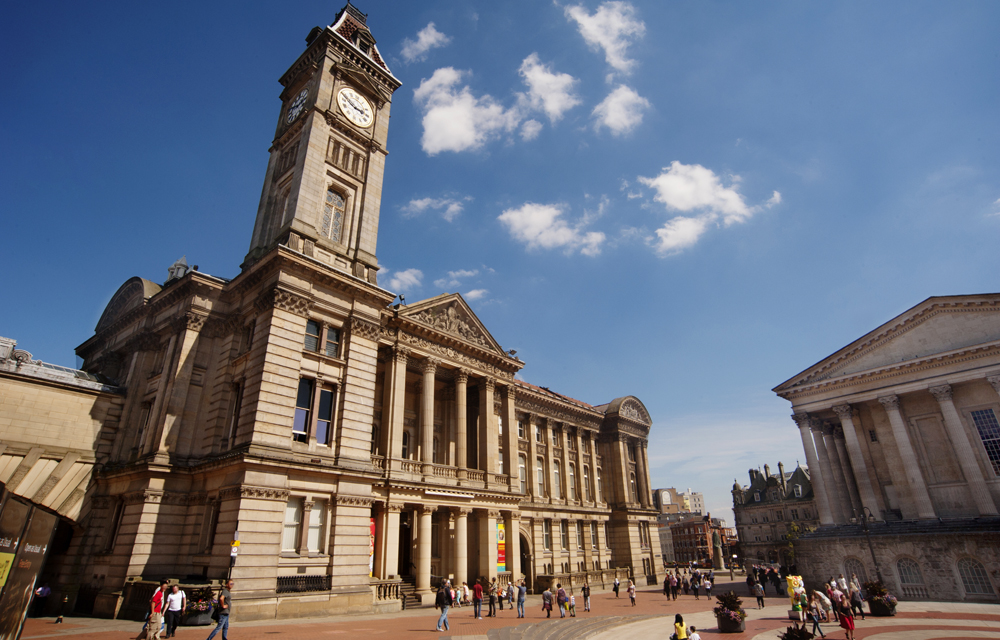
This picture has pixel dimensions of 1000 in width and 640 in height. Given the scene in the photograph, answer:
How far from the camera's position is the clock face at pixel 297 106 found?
3273 cm

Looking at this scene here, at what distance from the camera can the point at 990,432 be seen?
36562 mm

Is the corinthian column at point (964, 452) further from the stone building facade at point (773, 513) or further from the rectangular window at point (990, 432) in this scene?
the stone building facade at point (773, 513)

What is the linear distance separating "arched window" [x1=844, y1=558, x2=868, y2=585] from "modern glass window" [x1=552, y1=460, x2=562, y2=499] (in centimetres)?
2219

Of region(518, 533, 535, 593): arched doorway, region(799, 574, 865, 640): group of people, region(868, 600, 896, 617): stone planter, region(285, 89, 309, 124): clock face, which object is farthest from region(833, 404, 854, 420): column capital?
region(285, 89, 309, 124): clock face

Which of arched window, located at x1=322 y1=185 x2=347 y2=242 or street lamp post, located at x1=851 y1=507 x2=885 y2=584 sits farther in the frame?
street lamp post, located at x1=851 y1=507 x2=885 y2=584

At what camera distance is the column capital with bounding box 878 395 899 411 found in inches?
1559

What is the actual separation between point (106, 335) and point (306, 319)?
20.0 metres

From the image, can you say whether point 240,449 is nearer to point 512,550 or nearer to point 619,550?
point 512,550

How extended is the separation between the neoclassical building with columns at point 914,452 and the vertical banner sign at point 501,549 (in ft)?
78.2

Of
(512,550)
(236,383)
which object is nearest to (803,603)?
(512,550)

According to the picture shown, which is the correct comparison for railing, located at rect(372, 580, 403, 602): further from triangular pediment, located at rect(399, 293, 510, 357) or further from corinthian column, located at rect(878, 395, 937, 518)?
corinthian column, located at rect(878, 395, 937, 518)

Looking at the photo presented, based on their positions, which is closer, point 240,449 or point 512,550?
point 240,449

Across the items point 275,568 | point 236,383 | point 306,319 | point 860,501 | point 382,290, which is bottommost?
point 275,568

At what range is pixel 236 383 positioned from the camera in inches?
1012
